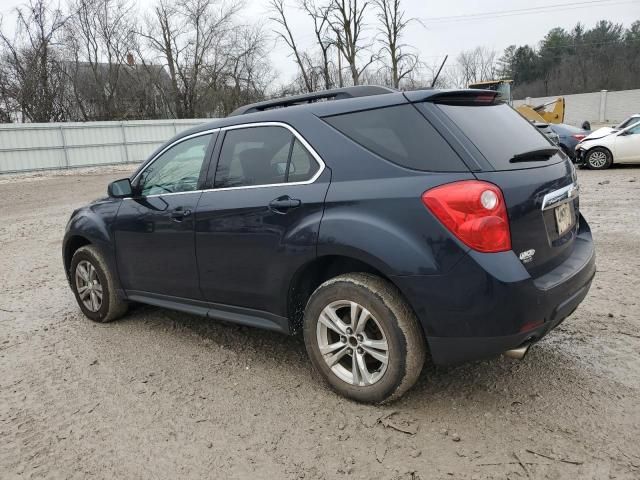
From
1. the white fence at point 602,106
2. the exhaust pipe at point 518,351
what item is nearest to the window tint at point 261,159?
the exhaust pipe at point 518,351

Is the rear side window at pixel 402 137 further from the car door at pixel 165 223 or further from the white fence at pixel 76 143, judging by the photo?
the white fence at pixel 76 143

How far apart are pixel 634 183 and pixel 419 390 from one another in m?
10.6

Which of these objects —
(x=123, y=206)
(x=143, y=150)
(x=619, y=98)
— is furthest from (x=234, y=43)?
(x=123, y=206)

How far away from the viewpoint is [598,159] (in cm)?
1433

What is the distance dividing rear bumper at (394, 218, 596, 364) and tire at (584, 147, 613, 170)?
1345 cm

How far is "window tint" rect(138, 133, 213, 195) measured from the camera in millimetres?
3740

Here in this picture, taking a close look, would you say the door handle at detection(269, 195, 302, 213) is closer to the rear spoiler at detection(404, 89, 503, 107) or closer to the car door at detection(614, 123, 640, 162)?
the rear spoiler at detection(404, 89, 503, 107)

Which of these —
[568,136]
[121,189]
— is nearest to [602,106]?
[568,136]

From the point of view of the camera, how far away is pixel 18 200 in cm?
1470

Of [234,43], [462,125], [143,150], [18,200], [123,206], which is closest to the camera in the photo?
[462,125]

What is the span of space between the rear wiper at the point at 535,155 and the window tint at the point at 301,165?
3.66 feet

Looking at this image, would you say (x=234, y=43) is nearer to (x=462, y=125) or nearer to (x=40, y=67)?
(x=40, y=67)

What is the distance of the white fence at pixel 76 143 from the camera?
22062 millimetres

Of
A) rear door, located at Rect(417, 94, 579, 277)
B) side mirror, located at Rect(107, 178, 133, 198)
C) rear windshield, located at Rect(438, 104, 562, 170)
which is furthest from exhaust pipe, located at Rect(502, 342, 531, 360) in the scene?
side mirror, located at Rect(107, 178, 133, 198)
